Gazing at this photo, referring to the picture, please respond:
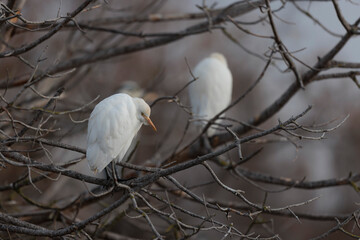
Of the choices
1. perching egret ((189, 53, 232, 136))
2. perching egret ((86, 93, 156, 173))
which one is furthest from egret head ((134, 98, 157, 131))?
perching egret ((189, 53, 232, 136))

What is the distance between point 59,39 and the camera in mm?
7805

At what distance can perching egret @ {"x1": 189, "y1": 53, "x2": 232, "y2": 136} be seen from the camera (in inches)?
221

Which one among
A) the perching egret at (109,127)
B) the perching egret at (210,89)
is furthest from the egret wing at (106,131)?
the perching egret at (210,89)

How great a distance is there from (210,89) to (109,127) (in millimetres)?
2927

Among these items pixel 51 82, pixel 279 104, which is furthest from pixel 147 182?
pixel 51 82

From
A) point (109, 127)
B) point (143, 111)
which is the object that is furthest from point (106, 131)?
point (143, 111)

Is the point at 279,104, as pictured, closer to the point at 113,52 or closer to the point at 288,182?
the point at 288,182

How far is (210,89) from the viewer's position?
18.5 feet

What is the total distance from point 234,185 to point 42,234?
9.60 metres

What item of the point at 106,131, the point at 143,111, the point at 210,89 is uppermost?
the point at 210,89

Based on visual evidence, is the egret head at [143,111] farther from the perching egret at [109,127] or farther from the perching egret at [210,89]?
the perching egret at [210,89]

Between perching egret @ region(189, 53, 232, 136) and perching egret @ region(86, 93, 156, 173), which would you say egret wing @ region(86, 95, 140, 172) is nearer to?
perching egret @ region(86, 93, 156, 173)

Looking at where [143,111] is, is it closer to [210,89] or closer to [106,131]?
[106,131]

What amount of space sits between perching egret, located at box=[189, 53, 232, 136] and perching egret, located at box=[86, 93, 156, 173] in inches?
104
